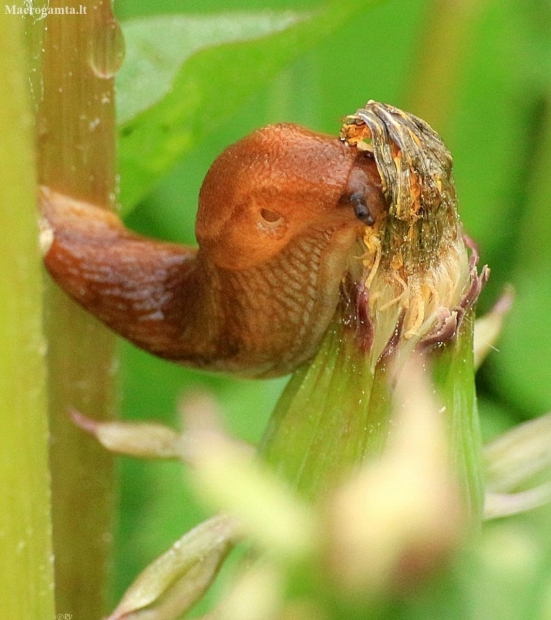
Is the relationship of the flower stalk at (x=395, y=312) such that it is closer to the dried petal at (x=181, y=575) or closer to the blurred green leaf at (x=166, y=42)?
the dried petal at (x=181, y=575)

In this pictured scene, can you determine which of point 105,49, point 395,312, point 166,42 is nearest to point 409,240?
point 395,312

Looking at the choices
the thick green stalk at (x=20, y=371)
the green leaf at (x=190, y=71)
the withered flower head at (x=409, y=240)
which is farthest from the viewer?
the green leaf at (x=190, y=71)

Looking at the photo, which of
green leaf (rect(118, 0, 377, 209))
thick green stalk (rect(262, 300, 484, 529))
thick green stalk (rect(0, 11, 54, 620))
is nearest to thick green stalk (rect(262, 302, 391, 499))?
thick green stalk (rect(262, 300, 484, 529))

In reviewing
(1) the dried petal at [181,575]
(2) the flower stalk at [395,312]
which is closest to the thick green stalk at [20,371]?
(1) the dried petal at [181,575]

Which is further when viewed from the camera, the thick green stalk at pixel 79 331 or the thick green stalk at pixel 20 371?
the thick green stalk at pixel 79 331

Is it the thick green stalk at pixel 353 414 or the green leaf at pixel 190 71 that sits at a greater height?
the green leaf at pixel 190 71

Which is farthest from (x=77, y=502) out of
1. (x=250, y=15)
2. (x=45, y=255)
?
(x=250, y=15)
